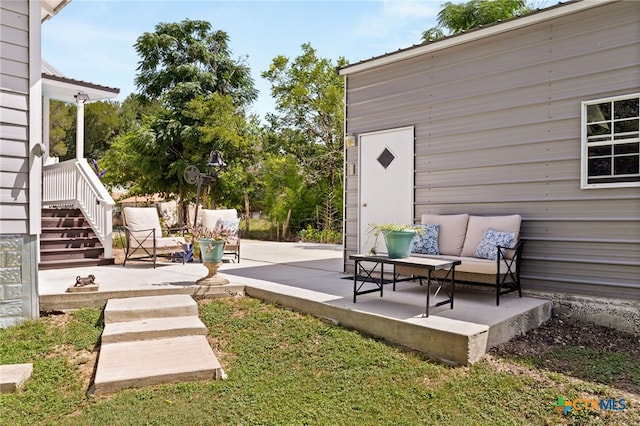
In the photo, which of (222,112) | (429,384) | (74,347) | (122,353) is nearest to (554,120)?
(429,384)

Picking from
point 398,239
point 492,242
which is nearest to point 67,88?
point 398,239

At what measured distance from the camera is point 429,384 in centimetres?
320

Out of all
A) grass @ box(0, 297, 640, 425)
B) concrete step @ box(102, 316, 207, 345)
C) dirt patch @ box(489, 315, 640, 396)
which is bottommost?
grass @ box(0, 297, 640, 425)

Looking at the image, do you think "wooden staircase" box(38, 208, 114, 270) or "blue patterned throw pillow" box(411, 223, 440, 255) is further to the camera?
"wooden staircase" box(38, 208, 114, 270)

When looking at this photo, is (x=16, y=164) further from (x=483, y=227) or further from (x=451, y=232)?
(x=483, y=227)

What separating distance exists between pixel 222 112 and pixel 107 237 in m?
7.50

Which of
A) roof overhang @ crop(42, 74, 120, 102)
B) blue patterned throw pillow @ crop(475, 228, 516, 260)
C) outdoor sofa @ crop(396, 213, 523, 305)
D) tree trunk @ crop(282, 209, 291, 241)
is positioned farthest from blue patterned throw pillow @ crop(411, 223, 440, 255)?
tree trunk @ crop(282, 209, 291, 241)

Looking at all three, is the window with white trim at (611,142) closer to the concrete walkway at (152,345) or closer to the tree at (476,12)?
the concrete walkway at (152,345)

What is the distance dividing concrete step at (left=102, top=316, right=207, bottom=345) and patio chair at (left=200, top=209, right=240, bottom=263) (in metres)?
3.32

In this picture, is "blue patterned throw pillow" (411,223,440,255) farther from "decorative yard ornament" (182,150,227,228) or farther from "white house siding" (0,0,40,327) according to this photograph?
"white house siding" (0,0,40,327)

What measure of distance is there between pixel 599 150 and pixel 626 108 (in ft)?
1.49

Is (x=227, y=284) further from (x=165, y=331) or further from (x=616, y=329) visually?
(x=616, y=329)

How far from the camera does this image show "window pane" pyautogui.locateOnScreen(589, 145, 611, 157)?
A: 176 inches

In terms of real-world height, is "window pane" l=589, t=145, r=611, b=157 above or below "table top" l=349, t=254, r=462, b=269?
above
